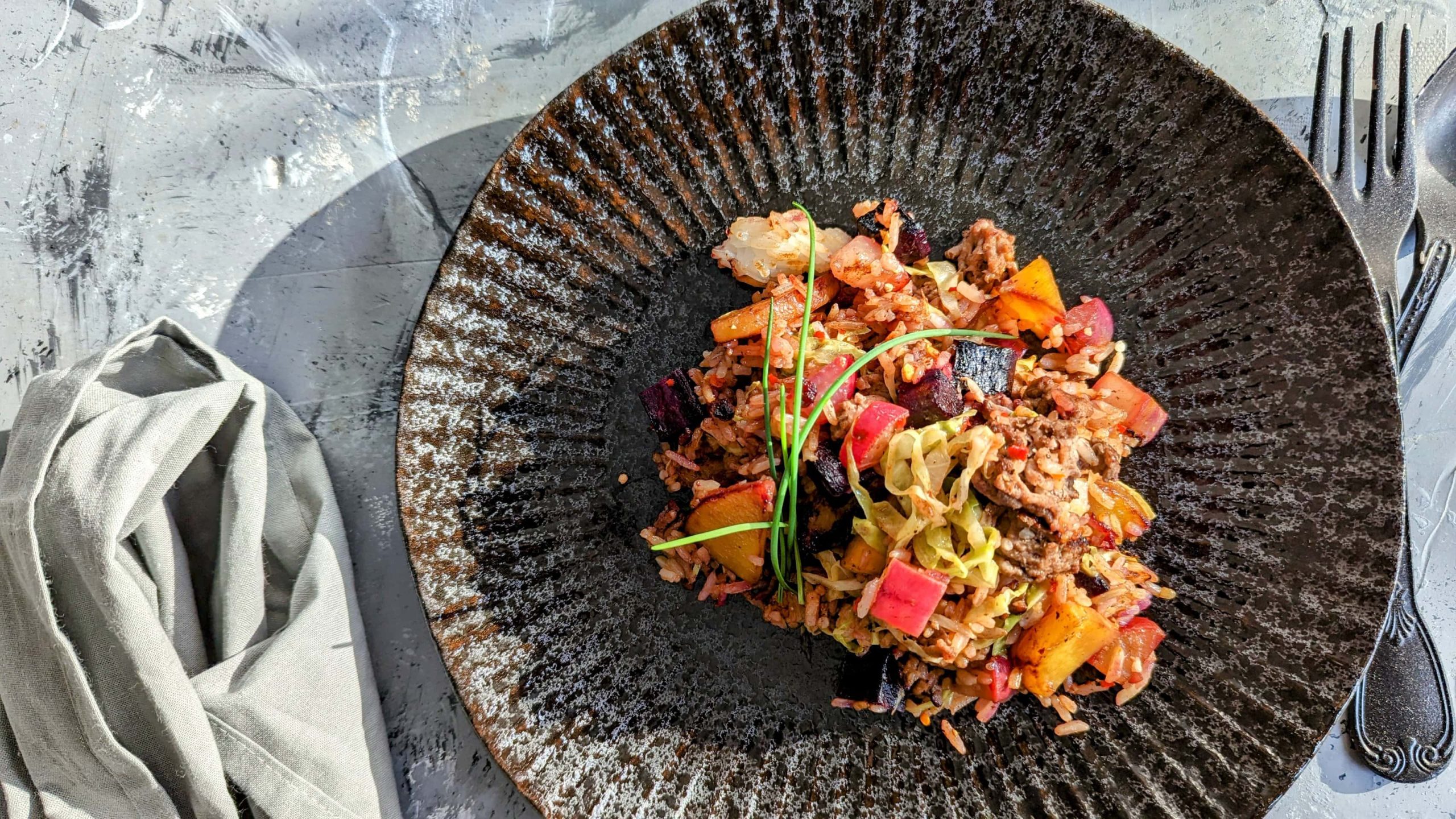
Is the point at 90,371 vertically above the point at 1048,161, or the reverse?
the point at 1048,161

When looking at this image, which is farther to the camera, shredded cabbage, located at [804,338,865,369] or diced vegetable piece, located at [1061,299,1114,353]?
diced vegetable piece, located at [1061,299,1114,353]

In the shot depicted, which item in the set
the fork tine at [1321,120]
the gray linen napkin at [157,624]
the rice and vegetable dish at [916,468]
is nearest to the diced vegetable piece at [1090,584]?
the rice and vegetable dish at [916,468]

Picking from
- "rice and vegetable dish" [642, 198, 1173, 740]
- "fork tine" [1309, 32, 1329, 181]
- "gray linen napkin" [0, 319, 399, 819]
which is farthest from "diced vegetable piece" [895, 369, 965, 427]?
"gray linen napkin" [0, 319, 399, 819]

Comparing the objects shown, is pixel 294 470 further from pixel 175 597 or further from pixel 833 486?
pixel 833 486

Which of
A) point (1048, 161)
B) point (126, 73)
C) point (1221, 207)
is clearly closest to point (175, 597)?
point (126, 73)

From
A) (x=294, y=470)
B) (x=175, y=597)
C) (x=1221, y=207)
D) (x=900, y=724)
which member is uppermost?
(x=1221, y=207)

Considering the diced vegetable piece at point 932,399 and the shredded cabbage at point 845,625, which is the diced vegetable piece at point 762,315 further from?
the shredded cabbage at point 845,625

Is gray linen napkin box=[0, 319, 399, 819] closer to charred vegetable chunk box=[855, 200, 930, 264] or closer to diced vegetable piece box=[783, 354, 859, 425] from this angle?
diced vegetable piece box=[783, 354, 859, 425]
